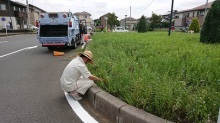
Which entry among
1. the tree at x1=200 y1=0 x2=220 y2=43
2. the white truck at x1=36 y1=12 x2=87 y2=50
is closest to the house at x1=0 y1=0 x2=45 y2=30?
the white truck at x1=36 y1=12 x2=87 y2=50

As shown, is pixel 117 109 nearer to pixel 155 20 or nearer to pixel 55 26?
pixel 55 26

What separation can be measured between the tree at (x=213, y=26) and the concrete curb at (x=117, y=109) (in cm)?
735

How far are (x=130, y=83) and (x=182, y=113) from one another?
1095 mm

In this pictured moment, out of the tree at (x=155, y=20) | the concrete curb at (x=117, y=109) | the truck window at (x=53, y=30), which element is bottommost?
the concrete curb at (x=117, y=109)

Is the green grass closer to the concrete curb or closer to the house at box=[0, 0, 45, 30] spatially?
the concrete curb

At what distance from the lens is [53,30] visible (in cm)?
1216

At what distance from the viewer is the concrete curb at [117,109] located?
266 cm

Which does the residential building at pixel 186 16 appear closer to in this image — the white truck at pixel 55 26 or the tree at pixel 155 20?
the tree at pixel 155 20

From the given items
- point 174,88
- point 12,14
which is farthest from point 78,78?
point 12,14

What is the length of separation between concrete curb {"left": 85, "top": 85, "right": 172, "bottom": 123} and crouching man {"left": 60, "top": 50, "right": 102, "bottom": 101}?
19cm

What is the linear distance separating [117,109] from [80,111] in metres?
0.81

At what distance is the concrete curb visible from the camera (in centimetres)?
266

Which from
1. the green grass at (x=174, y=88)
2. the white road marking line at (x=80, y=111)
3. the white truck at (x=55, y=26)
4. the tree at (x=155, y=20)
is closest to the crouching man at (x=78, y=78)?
the white road marking line at (x=80, y=111)

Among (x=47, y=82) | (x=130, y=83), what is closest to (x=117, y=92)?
(x=130, y=83)
